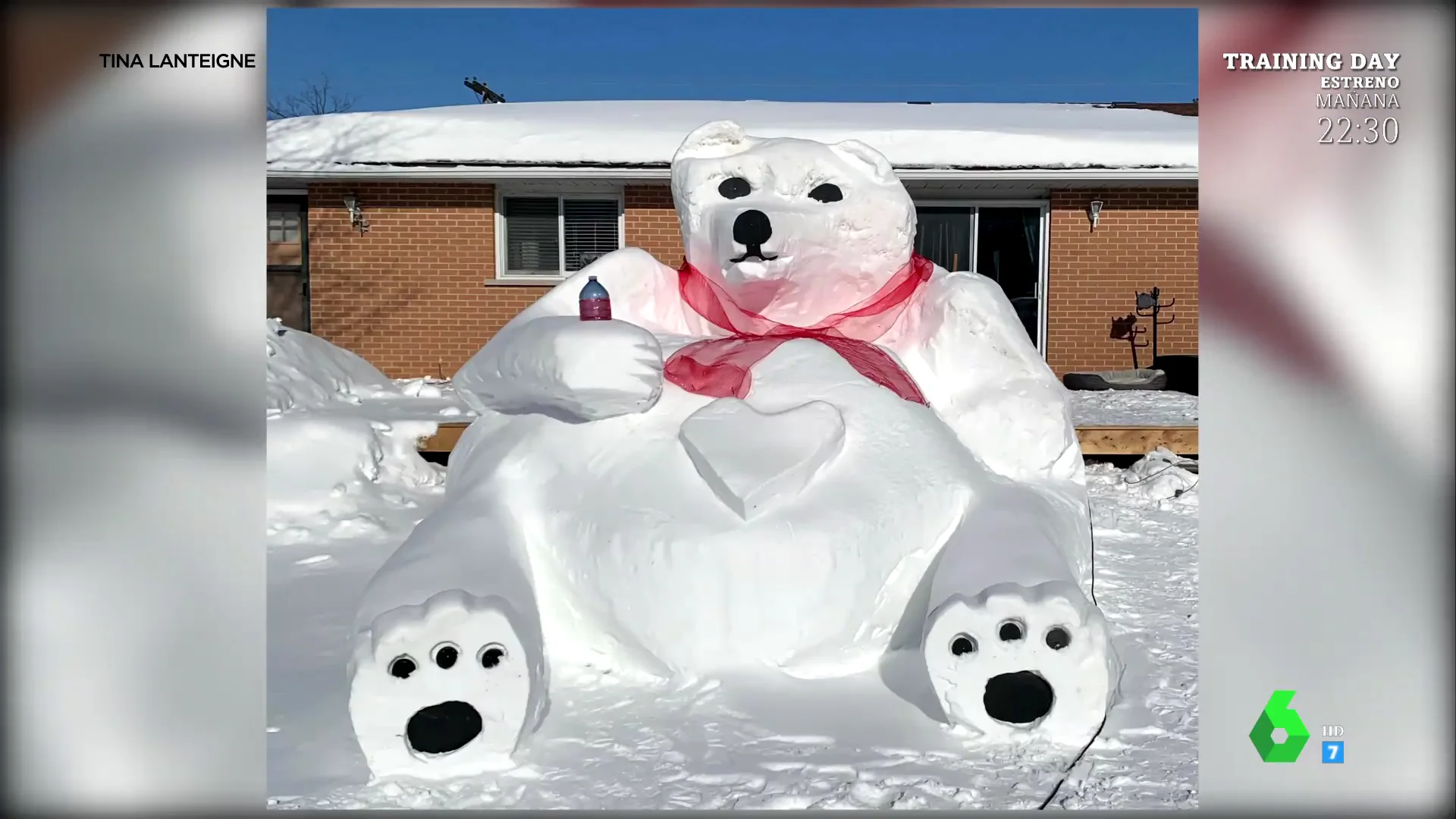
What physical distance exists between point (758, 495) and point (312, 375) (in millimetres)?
2972

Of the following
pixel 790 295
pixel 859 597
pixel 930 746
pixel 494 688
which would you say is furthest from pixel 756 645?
pixel 790 295

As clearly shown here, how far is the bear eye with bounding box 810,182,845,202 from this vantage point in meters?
2.55

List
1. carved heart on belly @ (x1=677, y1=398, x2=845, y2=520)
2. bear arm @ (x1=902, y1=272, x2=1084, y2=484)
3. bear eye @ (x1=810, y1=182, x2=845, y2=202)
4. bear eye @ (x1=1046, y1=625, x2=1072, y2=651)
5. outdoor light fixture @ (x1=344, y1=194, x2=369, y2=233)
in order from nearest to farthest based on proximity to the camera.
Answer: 1. bear eye @ (x1=1046, y1=625, x2=1072, y2=651)
2. carved heart on belly @ (x1=677, y1=398, x2=845, y2=520)
3. bear arm @ (x1=902, y1=272, x2=1084, y2=484)
4. bear eye @ (x1=810, y1=182, x2=845, y2=202)
5. outdoor light fixture @ (x1=344, y1=194, x2=369, y2=233)

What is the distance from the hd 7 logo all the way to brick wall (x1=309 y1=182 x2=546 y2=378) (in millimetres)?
6884

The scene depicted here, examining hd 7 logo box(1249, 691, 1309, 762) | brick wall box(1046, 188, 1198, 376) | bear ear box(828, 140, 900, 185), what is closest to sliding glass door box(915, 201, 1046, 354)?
brick wall box(1046, 188, 1198, 376)

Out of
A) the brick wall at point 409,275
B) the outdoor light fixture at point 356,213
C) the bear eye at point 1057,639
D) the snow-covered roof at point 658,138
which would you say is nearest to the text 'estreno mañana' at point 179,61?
the bear eye at point 1057,639

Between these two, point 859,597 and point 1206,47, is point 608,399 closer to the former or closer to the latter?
point 859,597

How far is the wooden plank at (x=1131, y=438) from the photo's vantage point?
4.10 m

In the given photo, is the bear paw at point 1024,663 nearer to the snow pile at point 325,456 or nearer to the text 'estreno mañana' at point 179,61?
the text 'estreno mañana' at point 179,61

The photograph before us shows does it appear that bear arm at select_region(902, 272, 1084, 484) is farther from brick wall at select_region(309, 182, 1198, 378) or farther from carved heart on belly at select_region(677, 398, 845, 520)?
brick wall at select_region(309, 182, 1198, 378)

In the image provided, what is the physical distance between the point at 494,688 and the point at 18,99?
1.11 meters

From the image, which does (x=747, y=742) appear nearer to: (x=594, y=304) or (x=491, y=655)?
(x=491, y=655)

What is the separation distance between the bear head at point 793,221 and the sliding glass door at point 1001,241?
18.6 ft

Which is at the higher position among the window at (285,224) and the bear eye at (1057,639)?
the window at (285,224)
